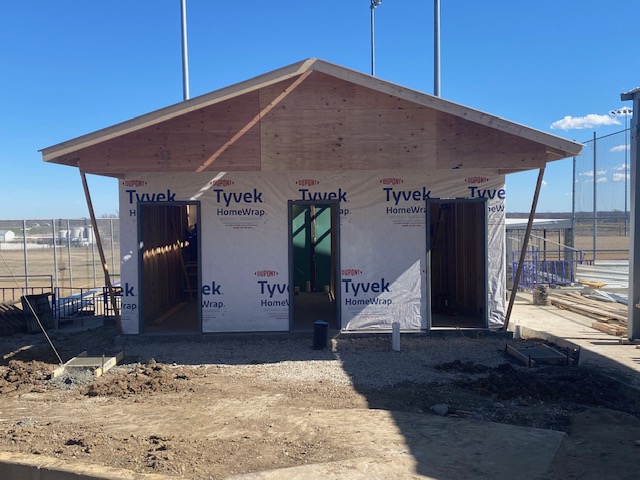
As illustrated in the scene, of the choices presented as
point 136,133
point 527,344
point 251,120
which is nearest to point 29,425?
point 136,133

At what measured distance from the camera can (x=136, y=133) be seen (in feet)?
28.8

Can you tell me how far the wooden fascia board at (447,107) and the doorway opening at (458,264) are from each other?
172 cm

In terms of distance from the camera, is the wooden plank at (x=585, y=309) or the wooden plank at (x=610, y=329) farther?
the wooden plank at (x=585, y=309)

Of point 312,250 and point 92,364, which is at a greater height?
point 312,250

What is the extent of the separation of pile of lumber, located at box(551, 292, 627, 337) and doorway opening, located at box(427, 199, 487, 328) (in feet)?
8.35

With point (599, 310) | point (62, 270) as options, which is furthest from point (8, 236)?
point (599, 310)

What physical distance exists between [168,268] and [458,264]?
7.20 m

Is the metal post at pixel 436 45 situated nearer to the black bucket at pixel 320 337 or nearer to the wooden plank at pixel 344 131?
the wooden plank at pixel 344 131

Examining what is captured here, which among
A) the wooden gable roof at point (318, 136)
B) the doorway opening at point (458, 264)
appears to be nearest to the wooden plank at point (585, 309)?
the doorway opening at point (458, 264)

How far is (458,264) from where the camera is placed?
500 inches

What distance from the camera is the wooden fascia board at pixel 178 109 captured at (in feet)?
27.4

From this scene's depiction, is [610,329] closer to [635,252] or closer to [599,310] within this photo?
[635,252]

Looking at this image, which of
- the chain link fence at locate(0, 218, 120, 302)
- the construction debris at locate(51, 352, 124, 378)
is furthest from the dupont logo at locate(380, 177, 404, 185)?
the chain link fence at locate(0, 218, 120, 302)

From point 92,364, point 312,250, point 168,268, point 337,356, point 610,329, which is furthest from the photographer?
point 312,250
